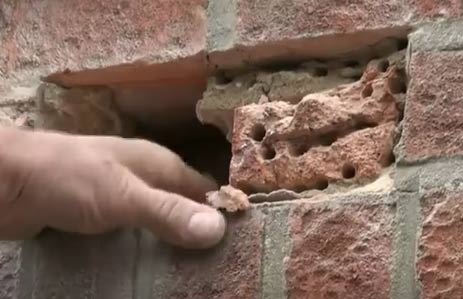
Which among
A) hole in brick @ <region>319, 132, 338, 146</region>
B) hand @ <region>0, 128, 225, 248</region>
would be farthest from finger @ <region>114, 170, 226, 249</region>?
hole in brick @ <region>319, 132, 338, 146</region>

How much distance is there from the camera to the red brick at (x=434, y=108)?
3.18 feet

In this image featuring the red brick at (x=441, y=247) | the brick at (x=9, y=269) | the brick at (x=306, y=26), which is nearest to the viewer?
the red brick at (x=441, y=247)

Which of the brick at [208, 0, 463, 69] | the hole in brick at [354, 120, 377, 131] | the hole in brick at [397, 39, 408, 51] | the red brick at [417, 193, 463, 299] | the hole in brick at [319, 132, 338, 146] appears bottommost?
the red brick at [417, 193, 463, 299]

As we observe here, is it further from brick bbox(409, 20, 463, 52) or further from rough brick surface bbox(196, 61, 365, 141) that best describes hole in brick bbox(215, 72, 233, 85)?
brick bbox(409, 20, 463, 52)

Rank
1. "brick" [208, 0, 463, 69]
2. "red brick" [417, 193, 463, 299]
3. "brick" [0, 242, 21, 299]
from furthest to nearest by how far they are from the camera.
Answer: "brick" [0, 242, 21, 299] < "brick" [208, 0, 463, 69] < "red brick" [417, 193, 463, 299]

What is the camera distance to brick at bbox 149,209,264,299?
102 cm

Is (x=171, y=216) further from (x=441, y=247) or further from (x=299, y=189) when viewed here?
(x=441, y=247)

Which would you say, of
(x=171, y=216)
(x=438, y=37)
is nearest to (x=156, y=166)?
(x=171, y=216)

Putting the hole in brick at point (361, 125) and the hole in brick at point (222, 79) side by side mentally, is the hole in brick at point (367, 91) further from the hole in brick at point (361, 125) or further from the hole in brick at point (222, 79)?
the hole in brick at point (222, 79)

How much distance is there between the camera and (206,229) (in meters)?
1.03

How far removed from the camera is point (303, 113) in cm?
105

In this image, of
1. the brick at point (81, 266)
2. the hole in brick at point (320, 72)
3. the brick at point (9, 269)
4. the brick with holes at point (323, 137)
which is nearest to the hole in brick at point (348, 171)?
the brick with holes at point (323, 137)

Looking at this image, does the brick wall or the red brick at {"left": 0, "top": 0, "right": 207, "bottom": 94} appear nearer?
the brick wall

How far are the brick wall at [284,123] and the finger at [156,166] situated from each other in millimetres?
55
